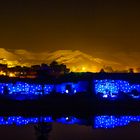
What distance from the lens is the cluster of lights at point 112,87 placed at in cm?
2497

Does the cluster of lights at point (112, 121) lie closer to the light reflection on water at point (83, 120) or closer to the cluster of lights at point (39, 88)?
the light reflection on water at point (83, 120)

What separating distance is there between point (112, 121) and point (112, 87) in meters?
10.2

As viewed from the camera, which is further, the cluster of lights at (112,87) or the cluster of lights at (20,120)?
the cluster of lights at (112,87)

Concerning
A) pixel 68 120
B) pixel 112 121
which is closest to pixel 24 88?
pixel 68 120

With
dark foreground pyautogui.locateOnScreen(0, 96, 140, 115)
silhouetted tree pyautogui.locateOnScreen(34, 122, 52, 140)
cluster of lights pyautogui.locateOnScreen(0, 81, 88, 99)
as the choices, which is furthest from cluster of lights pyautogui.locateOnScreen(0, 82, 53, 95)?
silhouetted tree pyautogui.locateOnScreen(34, 122, 52, 140)

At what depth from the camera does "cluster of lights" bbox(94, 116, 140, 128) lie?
1422cm

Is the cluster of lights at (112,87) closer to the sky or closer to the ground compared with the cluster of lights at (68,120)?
closer to the sky

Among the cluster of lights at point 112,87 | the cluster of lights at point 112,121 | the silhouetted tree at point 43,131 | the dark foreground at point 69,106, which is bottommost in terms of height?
the silhouetted tree at point 43,131

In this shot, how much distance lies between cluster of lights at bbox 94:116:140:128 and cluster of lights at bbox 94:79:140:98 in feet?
25.9

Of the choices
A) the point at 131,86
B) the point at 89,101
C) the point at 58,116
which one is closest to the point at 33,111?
the point at 58,116

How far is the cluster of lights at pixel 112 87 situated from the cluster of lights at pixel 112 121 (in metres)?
7.89

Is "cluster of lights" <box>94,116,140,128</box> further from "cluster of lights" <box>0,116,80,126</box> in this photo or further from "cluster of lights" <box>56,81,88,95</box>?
"cluster of lights" <box>56,81,88,95</box>

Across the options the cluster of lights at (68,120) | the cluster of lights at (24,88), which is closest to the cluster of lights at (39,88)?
the cluster of lights at (24,88)

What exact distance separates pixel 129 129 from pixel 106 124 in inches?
67.5
